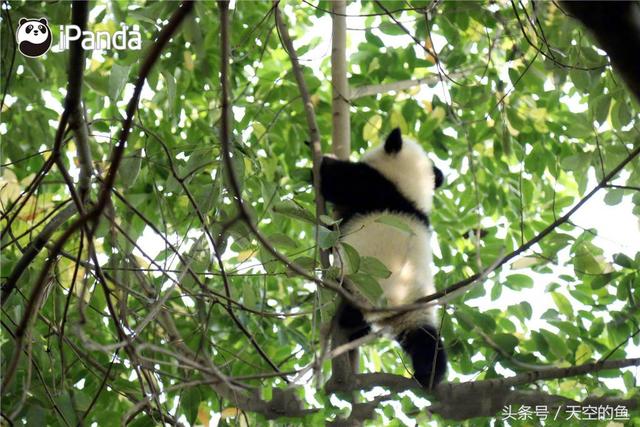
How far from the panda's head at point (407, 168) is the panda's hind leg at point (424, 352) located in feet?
3.18

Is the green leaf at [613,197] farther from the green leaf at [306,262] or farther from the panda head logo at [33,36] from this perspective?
the panda head logo at [33,36]

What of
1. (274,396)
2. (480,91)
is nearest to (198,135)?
(480,91)

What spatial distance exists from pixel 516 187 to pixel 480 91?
0.71 m

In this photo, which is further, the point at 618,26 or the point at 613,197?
the point at 613,197

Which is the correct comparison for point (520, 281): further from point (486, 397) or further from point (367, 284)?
point (367, 284)

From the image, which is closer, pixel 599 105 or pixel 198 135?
pixel 599 105

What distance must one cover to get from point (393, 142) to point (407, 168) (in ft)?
0.74

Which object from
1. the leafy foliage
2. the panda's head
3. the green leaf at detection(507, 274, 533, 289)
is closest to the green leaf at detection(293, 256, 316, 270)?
the leafy foliage

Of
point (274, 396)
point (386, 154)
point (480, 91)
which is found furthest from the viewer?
point (386, 154)

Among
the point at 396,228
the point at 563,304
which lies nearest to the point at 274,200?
the point at 396,228

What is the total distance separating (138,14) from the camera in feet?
8.91

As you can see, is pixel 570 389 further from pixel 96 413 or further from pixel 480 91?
pixel 96 413

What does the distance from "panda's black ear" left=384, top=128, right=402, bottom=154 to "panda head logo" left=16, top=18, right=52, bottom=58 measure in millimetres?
2273

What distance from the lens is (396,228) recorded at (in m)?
3.42
